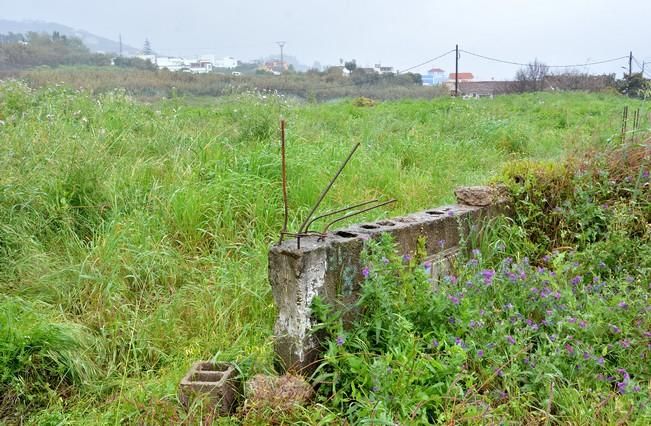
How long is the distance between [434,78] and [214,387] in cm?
2430

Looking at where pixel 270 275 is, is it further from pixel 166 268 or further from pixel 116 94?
pixel 116 94

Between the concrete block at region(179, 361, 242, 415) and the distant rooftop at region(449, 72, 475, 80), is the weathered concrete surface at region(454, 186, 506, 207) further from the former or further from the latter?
the distant rooftop at region(449, 72, 475, 80)

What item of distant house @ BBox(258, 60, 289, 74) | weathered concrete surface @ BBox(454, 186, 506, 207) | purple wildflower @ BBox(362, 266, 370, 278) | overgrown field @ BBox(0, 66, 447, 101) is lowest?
purple wildflower @ BBox(362, 266, 370, 278)

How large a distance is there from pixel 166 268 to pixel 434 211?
1.87 meters

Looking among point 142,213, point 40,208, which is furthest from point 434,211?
point 40,208

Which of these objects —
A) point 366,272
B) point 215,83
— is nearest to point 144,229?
point 366,272

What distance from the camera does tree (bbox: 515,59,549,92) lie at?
71.8ft

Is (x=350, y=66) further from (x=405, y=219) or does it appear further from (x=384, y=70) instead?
(x=405, y=219)

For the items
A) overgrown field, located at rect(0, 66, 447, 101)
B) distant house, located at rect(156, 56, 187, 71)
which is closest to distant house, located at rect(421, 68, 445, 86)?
overgrown field, located at rect(0, 66, 447, 101)

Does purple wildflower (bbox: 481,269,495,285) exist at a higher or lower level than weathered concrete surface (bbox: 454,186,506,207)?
lower


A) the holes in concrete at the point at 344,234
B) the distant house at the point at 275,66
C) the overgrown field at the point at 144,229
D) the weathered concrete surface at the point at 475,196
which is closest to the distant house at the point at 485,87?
the distant house at the point at 275,66

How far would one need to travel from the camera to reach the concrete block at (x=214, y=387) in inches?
96.3

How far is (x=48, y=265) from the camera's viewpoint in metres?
3.77

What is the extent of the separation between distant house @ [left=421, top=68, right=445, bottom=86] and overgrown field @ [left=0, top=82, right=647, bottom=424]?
1696 cm
